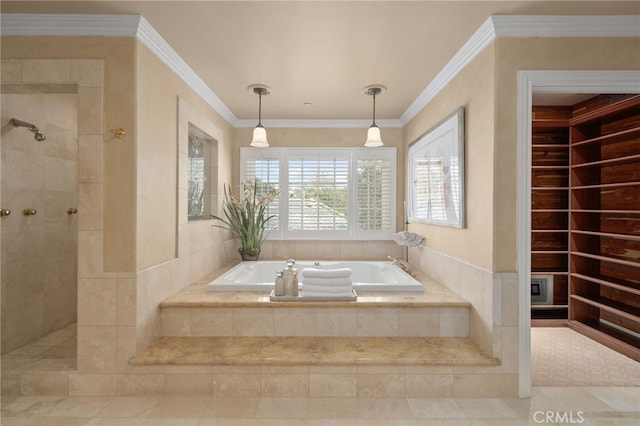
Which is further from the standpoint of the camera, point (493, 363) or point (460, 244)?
point (460, 244)

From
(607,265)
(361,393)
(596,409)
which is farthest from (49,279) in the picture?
(607,265)

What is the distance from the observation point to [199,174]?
3.12 m

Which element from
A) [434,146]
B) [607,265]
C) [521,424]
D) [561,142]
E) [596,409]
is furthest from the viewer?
[561,142]

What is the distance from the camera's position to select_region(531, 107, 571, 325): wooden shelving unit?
329 cm

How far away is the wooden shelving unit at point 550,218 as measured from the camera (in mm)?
3285

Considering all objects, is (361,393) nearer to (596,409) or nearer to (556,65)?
(596,409)

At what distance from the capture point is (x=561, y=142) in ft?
10.9

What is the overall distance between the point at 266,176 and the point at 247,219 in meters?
0.61

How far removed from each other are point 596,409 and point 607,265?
168 centimetres

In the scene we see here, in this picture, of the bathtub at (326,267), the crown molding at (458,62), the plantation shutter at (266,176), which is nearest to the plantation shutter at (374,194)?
the bathtub at (326,267)

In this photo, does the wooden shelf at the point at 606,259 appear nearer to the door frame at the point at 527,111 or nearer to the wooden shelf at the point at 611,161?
the wooden shelf at the point at 611,161

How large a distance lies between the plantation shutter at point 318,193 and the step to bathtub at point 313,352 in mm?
1794

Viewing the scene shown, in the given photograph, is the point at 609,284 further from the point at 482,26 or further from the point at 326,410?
the point at 326,410

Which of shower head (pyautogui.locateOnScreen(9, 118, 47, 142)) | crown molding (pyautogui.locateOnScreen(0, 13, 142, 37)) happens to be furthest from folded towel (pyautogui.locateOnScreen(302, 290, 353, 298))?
shower head (pyautogui.locateOnScreen(9, 118, 47, 142))
